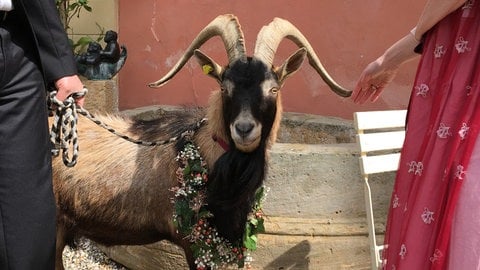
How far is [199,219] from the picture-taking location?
329cm

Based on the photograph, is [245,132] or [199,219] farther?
[199,219]

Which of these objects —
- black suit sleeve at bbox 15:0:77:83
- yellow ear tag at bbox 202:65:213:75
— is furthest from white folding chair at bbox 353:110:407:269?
black suit sleeve at bbox 15:0:77:83

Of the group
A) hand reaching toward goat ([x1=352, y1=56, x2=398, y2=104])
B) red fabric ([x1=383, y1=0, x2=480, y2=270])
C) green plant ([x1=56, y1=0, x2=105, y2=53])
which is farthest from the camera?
green plant ([x1=56, y1=0, x2=105, y2=53])

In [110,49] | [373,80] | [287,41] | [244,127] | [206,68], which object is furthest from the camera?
[287,41]

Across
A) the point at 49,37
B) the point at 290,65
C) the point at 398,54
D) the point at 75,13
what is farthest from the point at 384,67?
the point at 75,13

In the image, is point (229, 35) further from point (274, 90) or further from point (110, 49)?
point (110, 49)

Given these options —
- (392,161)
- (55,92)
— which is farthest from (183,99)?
(55,92)

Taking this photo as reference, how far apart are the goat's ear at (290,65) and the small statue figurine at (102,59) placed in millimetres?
2458

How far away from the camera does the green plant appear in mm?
5840

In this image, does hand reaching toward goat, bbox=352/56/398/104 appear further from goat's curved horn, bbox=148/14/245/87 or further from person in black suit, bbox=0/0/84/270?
person in black suit, bbox=0/0/84/270

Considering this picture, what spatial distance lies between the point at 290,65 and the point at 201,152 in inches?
28.0

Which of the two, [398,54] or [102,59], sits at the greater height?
[398,54]

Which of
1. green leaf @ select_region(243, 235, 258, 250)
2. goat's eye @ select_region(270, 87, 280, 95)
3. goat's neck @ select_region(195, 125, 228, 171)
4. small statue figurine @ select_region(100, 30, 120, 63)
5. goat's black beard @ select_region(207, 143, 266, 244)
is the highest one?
small statue figurine @ select_region(100, 30, 120, 63)

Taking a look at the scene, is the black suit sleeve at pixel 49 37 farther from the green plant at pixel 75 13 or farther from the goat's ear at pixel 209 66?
the green plant at pixel 75 13
